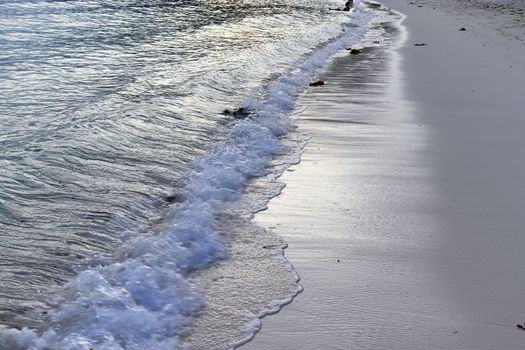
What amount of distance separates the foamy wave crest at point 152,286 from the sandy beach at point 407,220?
0.56 m

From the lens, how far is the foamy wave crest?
411 cm

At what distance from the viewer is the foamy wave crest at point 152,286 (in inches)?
162

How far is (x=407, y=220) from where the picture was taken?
6289mm

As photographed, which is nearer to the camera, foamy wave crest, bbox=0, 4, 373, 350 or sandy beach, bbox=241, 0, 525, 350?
foamy wave crest, bbox=0, 4, 373, 350

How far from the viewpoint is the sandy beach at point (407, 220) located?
4402mm

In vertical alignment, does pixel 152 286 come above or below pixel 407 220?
above

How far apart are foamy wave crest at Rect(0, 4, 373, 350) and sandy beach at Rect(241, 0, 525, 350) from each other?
0.56m

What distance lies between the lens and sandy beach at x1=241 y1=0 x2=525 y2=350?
4.40 m

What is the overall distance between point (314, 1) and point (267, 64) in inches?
1164

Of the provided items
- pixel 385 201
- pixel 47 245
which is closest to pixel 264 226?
pixel 385 201

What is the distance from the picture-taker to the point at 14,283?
4.98m

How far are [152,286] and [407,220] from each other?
2.61 meters

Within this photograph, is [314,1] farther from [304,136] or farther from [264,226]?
[264,226]

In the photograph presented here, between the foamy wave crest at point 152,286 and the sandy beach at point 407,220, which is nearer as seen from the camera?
the foamy wave crest at point 152,286
